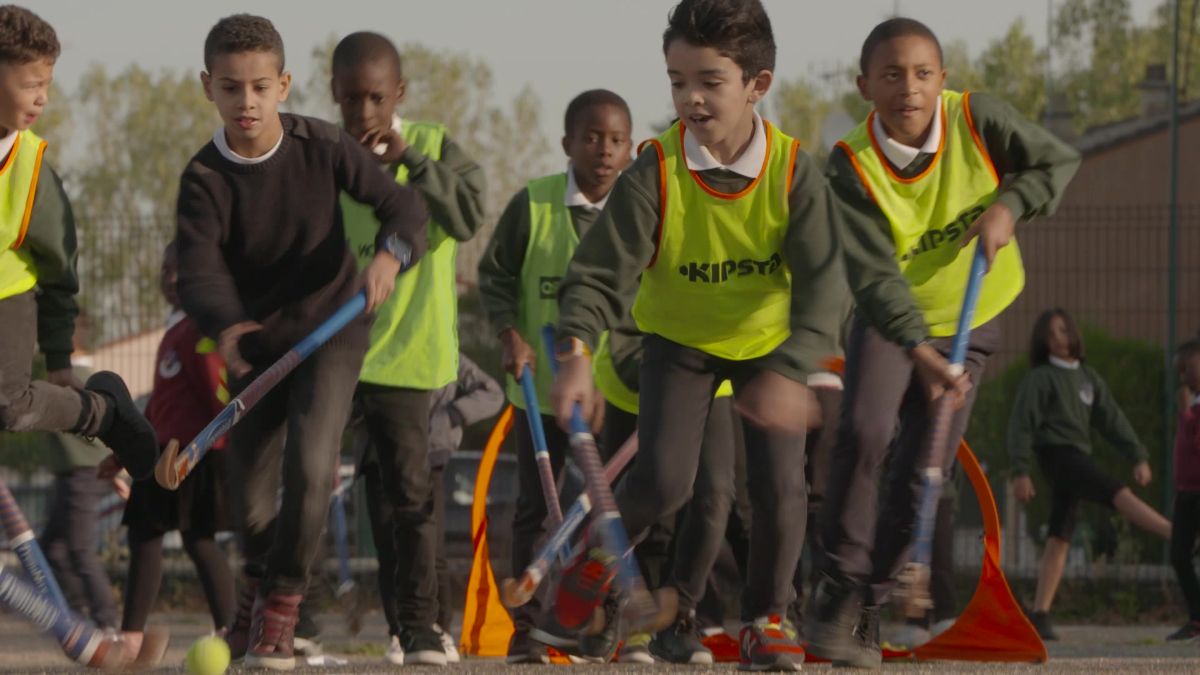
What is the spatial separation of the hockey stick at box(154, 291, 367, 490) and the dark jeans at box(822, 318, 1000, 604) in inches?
59.4

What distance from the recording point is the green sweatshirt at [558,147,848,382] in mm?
6246

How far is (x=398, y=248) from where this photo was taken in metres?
6.72

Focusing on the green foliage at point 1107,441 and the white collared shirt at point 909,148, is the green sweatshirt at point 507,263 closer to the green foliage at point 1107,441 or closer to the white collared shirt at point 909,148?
the white collared shirt at point 909,148

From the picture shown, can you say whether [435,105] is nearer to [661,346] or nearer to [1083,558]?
[1083,558]

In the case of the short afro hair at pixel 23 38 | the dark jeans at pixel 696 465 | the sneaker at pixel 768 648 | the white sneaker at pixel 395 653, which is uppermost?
the short afro hair at pixel 23 38

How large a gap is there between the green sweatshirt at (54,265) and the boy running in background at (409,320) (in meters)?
1.07

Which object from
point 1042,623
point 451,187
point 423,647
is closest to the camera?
point 423,647

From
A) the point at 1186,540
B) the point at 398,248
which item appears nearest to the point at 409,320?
the point at 398,248

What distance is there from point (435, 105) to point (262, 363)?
59.2 metres

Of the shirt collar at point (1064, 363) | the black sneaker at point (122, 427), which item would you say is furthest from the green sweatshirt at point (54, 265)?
the shirt collar at point (1064, 363)

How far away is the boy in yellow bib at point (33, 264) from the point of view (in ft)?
21.0

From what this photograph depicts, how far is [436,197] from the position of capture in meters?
7.60

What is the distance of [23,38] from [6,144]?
309 millimetres

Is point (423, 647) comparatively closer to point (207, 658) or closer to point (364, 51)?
point (207, 658)
